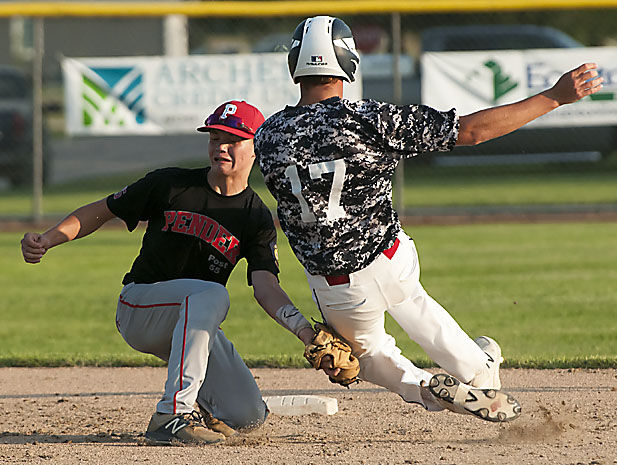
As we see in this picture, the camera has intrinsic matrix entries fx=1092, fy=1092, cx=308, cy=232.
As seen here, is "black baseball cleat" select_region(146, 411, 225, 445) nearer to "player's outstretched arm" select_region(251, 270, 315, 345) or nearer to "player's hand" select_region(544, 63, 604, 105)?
"player's outstretched arm" select_region(251, 270, 315, 345)

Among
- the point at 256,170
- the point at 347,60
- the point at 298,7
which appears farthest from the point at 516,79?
the point at 347,60

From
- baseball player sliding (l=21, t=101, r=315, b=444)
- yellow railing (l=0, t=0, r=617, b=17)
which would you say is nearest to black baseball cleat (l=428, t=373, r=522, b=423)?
baseball player sliding (l=21, t=101, r=315, b=444)

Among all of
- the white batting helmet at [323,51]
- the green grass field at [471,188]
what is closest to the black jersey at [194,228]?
the white batting helmet at [323,51]

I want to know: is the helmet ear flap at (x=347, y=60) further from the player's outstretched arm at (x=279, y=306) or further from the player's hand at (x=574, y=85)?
the player's outstretched arm at (x=279, y=306)

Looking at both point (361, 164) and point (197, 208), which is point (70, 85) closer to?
point (197, 208)

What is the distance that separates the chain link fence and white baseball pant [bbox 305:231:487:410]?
27.2 ft

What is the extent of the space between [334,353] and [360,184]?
66cm

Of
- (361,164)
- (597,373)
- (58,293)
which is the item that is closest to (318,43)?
(361,164)

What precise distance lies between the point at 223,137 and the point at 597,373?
2.65 metres

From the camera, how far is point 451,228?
1288cm

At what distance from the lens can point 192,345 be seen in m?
4.56

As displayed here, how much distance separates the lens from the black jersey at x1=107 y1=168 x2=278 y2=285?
4.90 meters

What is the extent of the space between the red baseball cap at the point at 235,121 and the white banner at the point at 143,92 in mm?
7892

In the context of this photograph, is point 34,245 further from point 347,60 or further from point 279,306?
point 347,60
